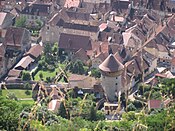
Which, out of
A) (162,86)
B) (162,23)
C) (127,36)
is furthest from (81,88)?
(162,23)

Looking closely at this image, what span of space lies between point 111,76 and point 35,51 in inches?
292

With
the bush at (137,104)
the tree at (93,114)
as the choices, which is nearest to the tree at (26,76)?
the bush at (137,104)

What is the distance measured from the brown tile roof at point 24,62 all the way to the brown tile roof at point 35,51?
43 centimetres

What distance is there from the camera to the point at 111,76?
25.6m

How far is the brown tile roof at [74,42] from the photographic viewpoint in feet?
104

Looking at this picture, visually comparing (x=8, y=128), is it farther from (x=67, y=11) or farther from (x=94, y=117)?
(x=67, y=11)

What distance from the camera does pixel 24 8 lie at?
1492 inches

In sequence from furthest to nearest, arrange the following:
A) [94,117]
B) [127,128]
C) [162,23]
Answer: [162,23] < [94,117] < [127,128]

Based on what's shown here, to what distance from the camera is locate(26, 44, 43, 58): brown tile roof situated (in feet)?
101

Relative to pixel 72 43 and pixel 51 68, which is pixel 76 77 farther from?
pixel 72 43

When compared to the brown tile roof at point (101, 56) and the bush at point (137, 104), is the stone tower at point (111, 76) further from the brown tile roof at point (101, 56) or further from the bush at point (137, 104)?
the brown tile roof at point (101, 56)

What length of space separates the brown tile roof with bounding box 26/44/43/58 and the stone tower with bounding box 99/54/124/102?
6586mm

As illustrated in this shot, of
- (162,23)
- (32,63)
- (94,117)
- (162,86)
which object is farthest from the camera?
(162,23)

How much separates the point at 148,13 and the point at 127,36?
5.72 metres
